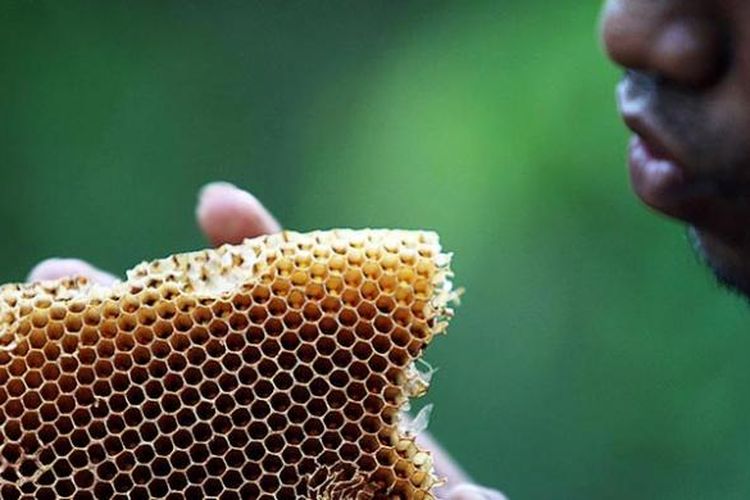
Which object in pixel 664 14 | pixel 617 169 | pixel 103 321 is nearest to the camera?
pixel 664 14

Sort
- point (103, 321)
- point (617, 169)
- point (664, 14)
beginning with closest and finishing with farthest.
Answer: point (664, 14)
point (103, 321)
point (617, 169)

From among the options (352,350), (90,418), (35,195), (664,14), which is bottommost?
(35,195)

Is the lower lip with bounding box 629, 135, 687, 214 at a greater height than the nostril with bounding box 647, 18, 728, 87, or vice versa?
the nostril with bounding box 647, 18, 728, 87

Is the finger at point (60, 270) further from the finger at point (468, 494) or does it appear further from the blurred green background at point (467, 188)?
the blurred green background at point (467, 188)

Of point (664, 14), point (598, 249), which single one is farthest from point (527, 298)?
point (664, 14)

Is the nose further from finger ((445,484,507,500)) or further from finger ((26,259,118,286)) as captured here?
finger ((26,259,118,286))

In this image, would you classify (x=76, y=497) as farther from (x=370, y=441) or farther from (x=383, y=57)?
(x=383, y=57)

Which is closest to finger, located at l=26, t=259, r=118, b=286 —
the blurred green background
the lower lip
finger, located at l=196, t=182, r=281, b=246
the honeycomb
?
finger, located at l=196, t=182, r=281, b=246
